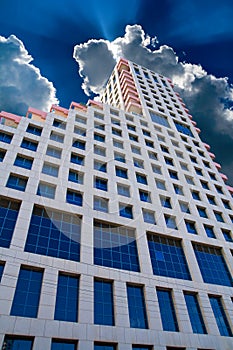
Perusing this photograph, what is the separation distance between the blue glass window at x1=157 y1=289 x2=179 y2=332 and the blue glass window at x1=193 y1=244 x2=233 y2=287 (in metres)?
4.64

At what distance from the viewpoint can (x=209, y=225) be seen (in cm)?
2823

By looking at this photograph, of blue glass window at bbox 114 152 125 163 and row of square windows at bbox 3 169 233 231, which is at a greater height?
blue glass window at bbox 114 152 125 163

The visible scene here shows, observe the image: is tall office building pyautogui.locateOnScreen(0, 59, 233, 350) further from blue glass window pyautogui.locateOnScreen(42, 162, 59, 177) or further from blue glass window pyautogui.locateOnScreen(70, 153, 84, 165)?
blue glass window pyautogui.locateOnScreen(70, 153, 84, 165)

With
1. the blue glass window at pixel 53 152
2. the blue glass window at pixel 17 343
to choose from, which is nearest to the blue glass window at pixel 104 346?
the blue glass window at pixel 17 343

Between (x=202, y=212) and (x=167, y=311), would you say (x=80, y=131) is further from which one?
(x=167, y=311)

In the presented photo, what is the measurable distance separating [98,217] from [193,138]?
1036 inches

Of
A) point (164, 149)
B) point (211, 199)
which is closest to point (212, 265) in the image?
point (211, 199)

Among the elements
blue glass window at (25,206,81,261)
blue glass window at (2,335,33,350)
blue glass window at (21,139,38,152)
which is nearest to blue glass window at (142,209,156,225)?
blue glass window at (25,206,81,261)

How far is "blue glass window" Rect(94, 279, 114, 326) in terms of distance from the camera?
1686cm

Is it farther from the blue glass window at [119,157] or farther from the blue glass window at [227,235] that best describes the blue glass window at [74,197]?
the blue glass window at [227,235]

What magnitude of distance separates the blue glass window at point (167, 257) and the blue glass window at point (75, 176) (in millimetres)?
8117

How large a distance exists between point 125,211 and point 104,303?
874 cm

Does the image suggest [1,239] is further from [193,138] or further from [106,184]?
[193,138]

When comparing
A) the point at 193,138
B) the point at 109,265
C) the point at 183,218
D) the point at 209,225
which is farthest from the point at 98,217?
the point at 193,138
